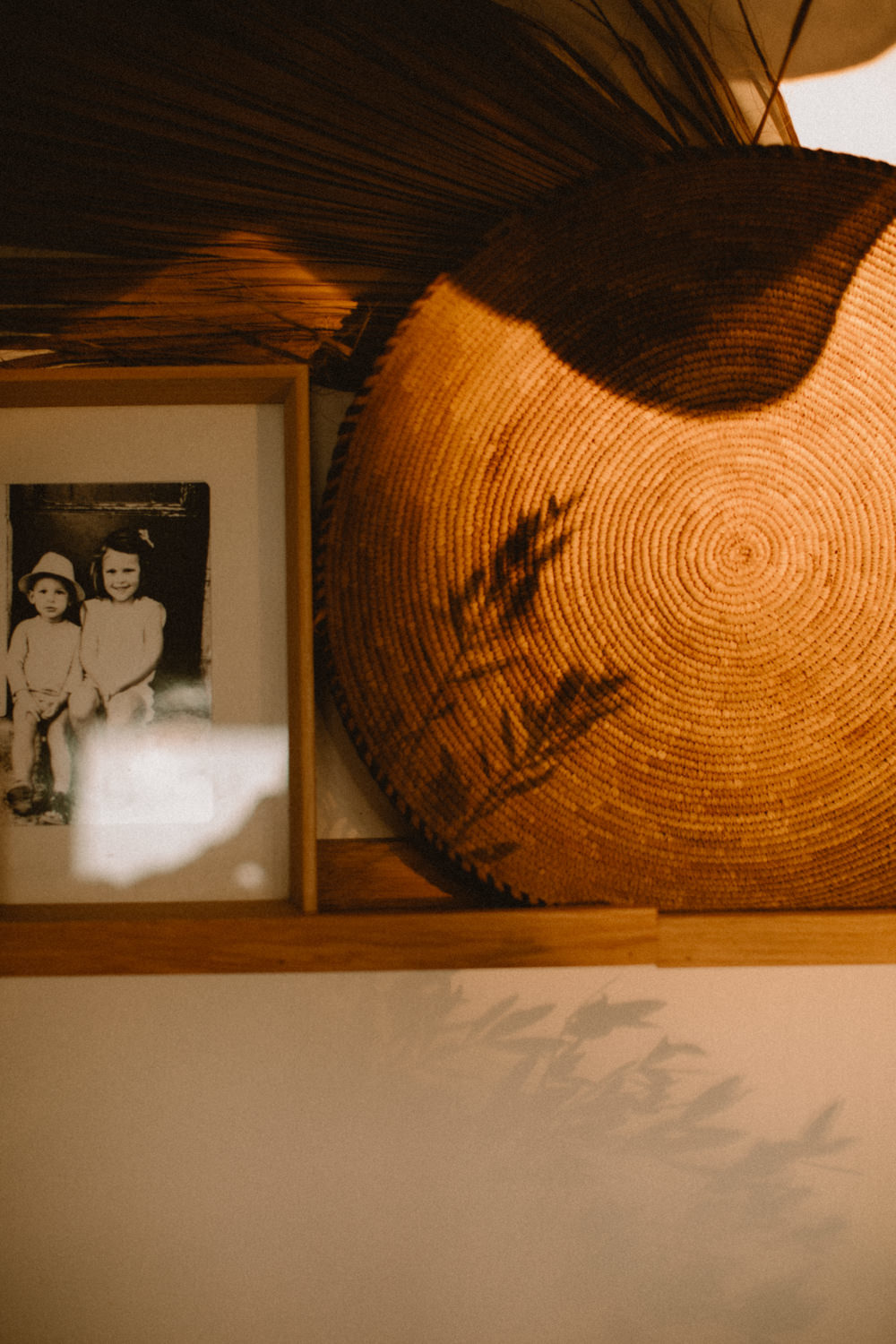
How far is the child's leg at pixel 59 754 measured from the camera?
0.61 meters

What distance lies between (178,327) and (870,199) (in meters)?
0.54

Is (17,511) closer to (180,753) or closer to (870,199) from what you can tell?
(180,753)

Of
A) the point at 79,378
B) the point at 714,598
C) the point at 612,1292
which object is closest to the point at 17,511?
the point at 79,378

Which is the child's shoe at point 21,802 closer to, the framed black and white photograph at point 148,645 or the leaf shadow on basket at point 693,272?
the framed black and white photograph at point 148,645

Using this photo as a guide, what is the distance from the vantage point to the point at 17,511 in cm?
62

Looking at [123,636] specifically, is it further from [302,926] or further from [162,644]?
[302,926]

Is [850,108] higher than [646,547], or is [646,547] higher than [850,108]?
[850,108]

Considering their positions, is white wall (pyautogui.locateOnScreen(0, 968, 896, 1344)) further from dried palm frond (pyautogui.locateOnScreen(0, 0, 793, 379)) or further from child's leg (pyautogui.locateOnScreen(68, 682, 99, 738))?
dried palm frond (pyautogui.locateOnScreen(0, 0, 793, 379))

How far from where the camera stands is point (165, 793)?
0.62 metres

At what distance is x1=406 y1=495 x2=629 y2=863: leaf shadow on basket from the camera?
60 cm

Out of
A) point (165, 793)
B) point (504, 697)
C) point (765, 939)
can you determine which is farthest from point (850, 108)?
point (165, 793)

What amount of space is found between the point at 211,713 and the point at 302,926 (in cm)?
17

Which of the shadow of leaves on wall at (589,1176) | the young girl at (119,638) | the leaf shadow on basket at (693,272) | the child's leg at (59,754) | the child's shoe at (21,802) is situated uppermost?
the leaf shadow on basket at (693,272)

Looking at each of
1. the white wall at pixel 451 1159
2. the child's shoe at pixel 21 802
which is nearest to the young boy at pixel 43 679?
the child's shoe at pixel 21 802
